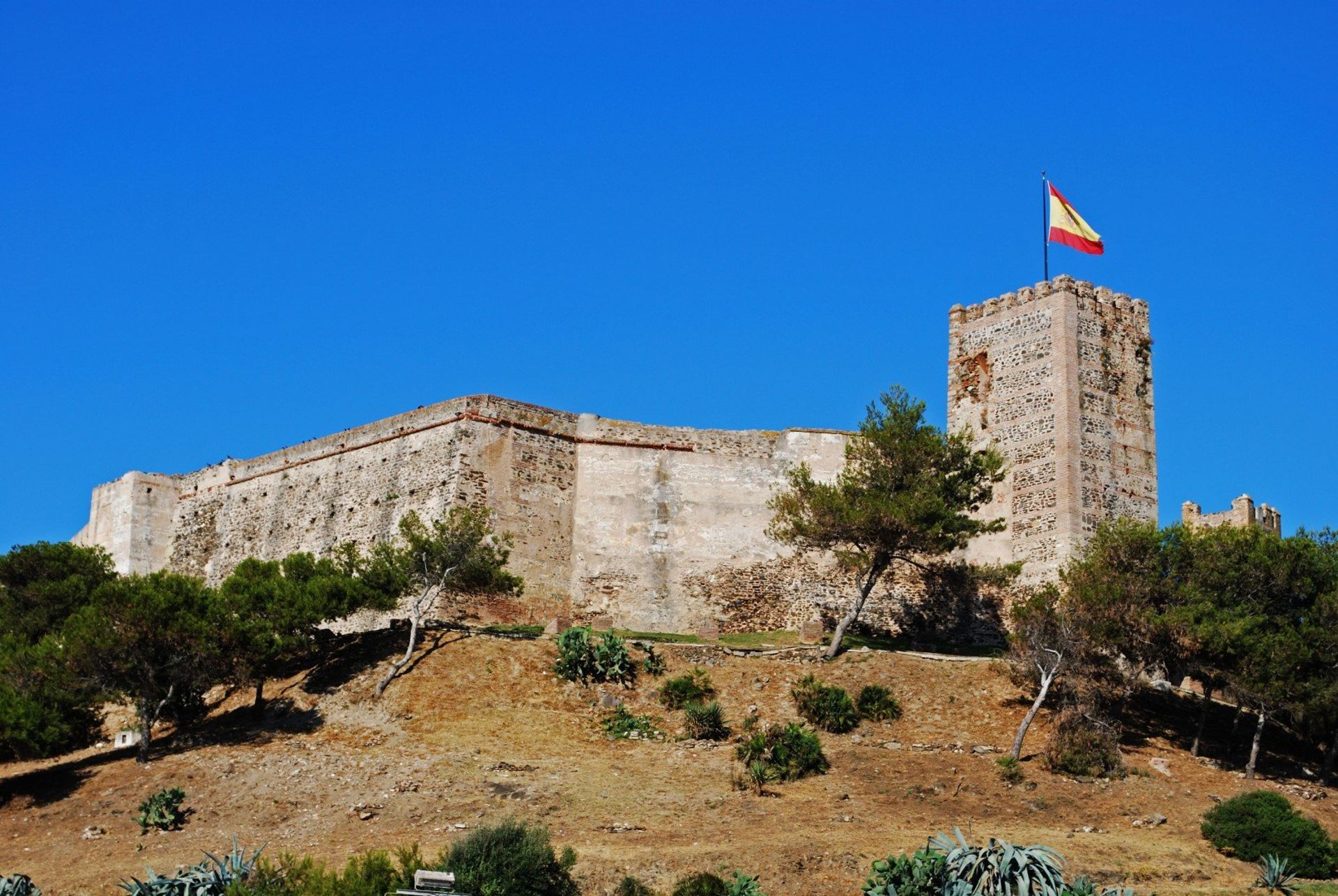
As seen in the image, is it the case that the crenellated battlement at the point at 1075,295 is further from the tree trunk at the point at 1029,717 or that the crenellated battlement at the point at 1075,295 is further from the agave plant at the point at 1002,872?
the agave plant at the point at 1002,872

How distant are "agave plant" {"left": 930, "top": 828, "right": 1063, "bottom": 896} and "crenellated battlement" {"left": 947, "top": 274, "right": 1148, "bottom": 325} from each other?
63.6 ft

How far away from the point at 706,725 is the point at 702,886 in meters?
8.00

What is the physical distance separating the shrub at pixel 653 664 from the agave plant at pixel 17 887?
1351 cm

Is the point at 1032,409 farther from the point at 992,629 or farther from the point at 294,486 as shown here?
the point at 294,486

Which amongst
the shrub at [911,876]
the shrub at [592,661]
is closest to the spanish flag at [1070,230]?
the shrub at [592,661]

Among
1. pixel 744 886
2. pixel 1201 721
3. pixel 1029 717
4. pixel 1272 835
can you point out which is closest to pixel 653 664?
pixel 1029 717

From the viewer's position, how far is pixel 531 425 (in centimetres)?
4022

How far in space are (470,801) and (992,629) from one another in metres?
16.4

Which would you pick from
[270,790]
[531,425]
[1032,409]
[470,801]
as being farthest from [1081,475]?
[270,790]

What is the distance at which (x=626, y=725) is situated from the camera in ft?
98.8

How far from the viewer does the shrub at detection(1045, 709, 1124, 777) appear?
93.7ft

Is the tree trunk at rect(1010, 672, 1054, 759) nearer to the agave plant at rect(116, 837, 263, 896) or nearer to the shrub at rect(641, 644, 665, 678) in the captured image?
Result: the shrub at rect(641, 644, 665, 678)

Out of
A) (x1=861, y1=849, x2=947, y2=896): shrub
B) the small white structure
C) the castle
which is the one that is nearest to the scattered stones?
the castle

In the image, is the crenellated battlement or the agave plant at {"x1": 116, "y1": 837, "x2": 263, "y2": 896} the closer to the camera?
the agave plant at {"x1": 116, "y1": 837, "x2": 263, "y2": 896}
